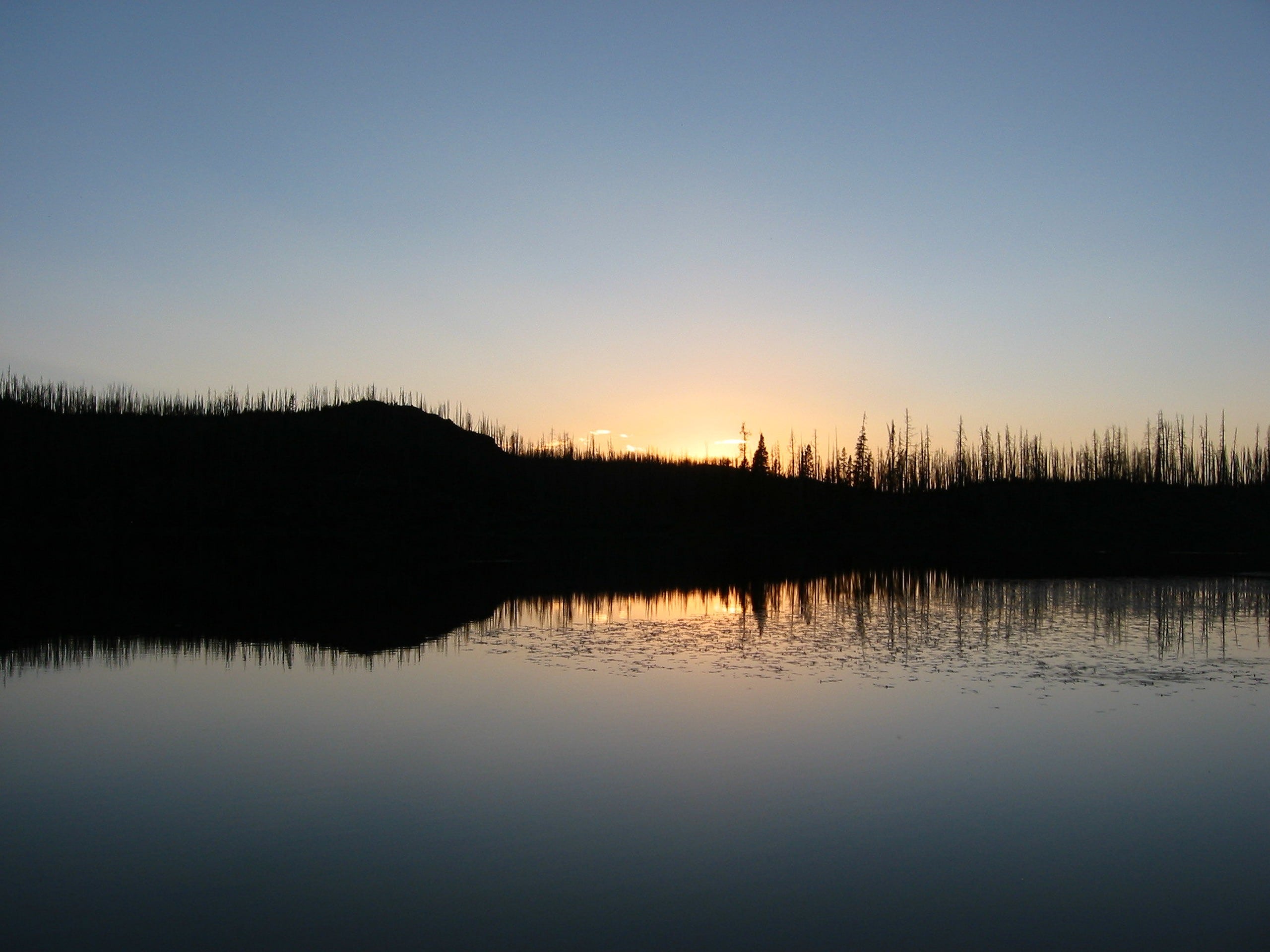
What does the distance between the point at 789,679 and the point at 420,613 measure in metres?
10.6

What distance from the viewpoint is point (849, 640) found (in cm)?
1745

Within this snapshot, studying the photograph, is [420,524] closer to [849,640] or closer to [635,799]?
[849,640]

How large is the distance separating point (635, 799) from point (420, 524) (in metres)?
48.2

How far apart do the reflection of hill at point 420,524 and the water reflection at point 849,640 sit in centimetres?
254

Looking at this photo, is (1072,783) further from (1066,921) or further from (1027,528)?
(1027,528)

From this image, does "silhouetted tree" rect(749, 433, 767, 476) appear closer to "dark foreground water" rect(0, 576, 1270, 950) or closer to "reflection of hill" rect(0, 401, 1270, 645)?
"reflection of hill" rect(0, 401, 1270, 645)

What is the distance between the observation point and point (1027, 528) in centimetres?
6594

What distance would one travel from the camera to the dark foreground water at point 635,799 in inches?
239

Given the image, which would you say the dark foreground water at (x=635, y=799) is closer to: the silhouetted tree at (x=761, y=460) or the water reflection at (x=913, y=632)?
the water reflection at (x=913, y=632)

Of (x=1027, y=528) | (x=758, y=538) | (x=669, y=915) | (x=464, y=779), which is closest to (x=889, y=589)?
(x=464, y=779)

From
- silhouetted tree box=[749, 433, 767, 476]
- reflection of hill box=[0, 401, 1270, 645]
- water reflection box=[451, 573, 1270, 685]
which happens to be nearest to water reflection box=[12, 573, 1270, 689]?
water reflection box=[451, 573, 1270, 685]

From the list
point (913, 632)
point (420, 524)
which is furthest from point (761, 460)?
point (913, 632)

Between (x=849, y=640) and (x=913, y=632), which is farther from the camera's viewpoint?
(x=913, y=632)

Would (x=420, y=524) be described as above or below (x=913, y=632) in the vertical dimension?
above
